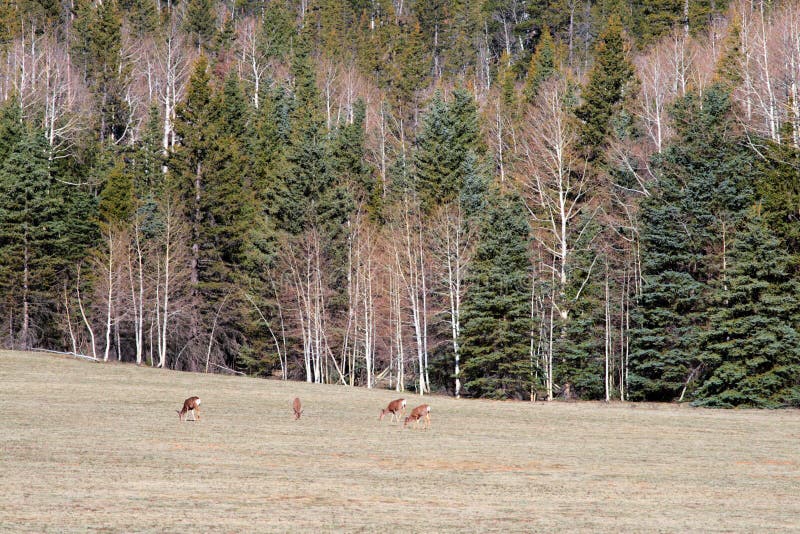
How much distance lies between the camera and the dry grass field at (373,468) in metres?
17.1

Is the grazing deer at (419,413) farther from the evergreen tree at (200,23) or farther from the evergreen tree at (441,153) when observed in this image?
the evergreen tree at (200,23)

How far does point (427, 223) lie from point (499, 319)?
15.2 metres

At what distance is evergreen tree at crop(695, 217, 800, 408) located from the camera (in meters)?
47.0

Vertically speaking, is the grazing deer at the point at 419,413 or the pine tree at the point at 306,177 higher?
the pine tree at the point at 306,177

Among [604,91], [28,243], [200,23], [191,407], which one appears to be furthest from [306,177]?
[200,23]

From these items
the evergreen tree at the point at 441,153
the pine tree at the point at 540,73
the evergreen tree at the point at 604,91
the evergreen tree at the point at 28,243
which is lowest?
the evergreen tree at the point at 28,243

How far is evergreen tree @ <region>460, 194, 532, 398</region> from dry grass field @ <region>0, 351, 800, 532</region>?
38.2 ft

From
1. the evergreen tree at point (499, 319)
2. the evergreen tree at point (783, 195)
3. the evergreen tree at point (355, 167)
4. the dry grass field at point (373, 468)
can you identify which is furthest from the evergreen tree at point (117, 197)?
the evergreen tree at point (783, 195)

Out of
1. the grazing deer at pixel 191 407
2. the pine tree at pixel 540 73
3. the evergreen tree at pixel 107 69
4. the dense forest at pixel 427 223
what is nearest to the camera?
the grazing deer at pixel 191 407

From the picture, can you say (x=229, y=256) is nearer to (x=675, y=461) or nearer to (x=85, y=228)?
(x=85, y=228)

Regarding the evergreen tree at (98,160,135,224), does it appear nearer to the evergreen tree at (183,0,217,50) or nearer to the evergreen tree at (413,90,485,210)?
the evergreen tree at (413,90,485,210)

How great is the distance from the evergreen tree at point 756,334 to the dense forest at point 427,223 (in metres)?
0.12

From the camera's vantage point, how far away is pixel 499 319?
54406 mm

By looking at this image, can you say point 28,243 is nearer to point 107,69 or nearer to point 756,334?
point 107,69
